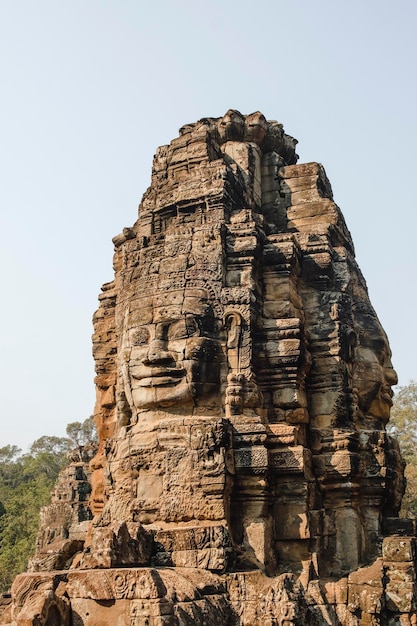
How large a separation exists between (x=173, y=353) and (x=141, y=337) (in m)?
0.62

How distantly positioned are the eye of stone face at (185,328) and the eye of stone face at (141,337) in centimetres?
40

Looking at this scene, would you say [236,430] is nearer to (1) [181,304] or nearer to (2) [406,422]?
(1) [181,304]

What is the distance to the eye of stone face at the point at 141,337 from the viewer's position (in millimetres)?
10594

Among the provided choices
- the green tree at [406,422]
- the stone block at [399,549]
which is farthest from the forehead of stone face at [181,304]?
the green tree at [406,422]

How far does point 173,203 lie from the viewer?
456 inches

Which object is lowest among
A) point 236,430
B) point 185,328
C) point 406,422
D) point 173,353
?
point 236,430

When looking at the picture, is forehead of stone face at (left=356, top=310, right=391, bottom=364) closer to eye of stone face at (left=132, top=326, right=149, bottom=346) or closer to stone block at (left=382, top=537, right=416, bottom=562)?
stone block at (left=382, top=537, right=416, bottom=562)

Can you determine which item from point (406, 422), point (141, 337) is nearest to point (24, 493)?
point (406, 422)

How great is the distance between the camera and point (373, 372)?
37.5 ft

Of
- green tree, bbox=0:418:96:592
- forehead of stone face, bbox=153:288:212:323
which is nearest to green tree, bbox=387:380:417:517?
green tree, bbox=0:418:96:592

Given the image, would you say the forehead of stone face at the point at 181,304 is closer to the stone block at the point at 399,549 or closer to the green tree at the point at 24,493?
the stone block at the point at 399,549

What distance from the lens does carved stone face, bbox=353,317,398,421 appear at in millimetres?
11328

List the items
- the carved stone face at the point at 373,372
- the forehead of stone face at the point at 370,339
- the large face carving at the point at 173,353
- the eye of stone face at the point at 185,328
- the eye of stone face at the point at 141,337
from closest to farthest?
1. the large face carving at the point at 173,353
2. the eye of stone face at the point at 185,328
3. the eye of stone face at the point at 141,337
4. the carved stone face at the point at 373,372
5. the forehead of stone face at the point at 370,339

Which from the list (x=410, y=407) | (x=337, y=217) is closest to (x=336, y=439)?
(x=337, y=217)
